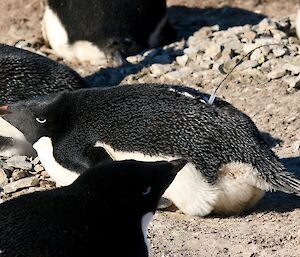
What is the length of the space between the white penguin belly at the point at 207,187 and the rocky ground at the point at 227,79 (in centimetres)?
11

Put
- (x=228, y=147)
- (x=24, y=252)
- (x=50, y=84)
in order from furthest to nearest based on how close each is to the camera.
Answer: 1. (x=50, y=84)
2. (x=228, y=147)
3. (x=24, y=252)

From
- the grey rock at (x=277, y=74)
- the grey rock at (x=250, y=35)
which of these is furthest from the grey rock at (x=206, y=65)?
the grey rock at (x=277, y=74)

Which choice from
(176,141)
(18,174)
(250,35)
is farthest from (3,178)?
(250,35)

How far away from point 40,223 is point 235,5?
6.60 metres

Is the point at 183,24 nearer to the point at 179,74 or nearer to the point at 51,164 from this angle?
the point at 179,74

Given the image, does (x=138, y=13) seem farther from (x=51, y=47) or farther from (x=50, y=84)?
(x=50, y=84)

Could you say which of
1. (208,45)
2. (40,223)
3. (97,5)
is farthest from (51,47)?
(40,223)

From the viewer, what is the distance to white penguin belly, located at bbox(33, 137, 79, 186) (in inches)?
212

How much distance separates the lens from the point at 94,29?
8539 mm

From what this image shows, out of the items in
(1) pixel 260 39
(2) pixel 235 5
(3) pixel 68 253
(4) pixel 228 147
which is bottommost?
(2) pixel 235 5

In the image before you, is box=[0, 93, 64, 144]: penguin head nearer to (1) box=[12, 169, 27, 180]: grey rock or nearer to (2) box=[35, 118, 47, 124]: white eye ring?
(2) box=[35, 118, 47, 124]: white eye ring

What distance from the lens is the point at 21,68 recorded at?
21.4 feet

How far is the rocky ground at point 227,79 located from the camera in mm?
5094

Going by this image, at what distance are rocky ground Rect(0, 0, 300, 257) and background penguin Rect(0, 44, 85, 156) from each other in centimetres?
43
